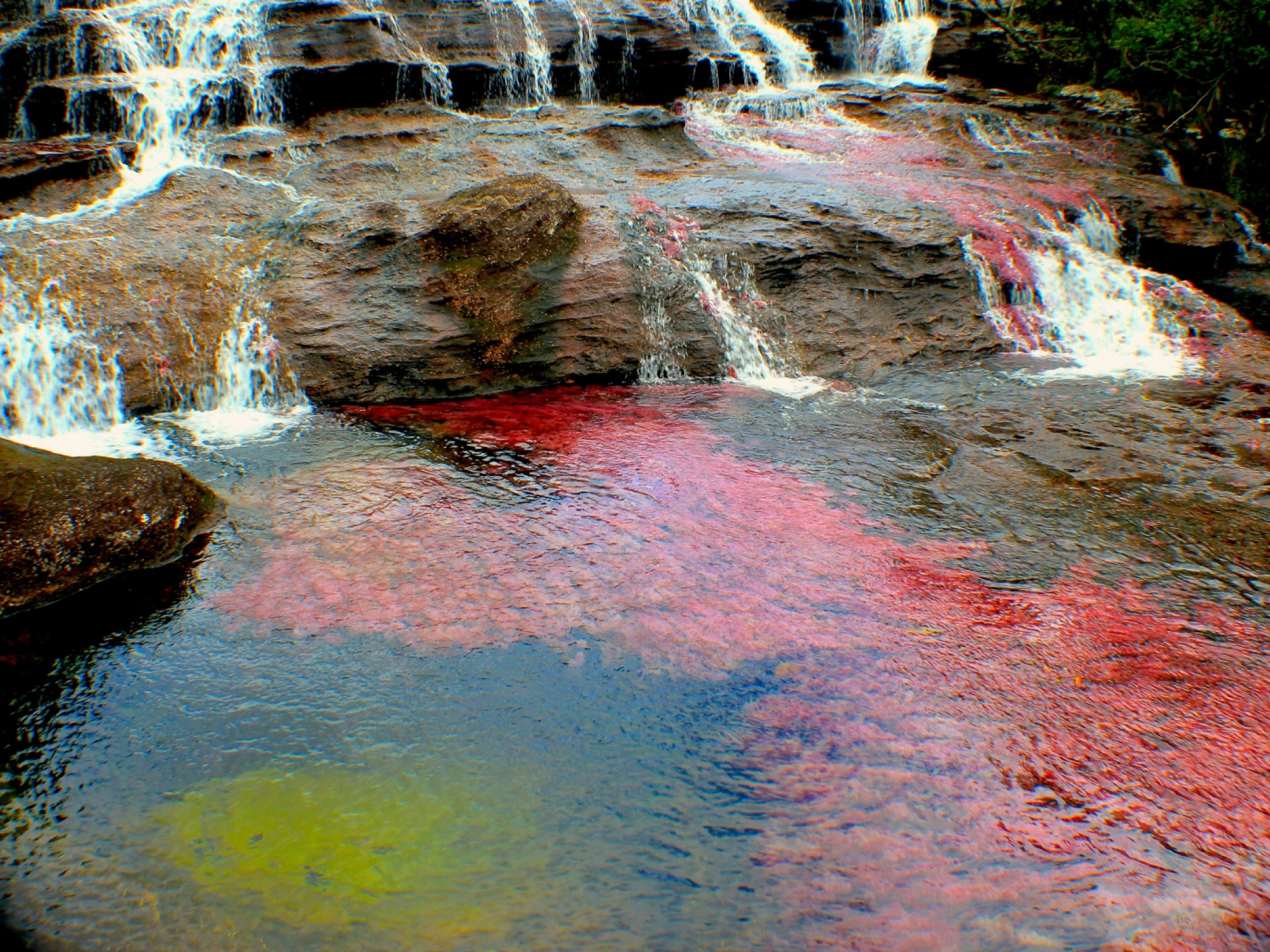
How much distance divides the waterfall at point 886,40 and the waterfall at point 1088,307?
22.6 ft

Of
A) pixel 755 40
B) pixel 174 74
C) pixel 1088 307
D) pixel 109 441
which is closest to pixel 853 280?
pixel 1088 307

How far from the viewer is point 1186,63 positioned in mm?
10852

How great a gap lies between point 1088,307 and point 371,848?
825 centimetres

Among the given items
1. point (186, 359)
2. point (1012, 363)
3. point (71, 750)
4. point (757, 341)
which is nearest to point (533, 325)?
point (757, 341)

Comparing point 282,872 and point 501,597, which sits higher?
point 501,597

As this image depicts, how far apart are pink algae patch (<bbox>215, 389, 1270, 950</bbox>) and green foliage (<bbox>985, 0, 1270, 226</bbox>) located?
891 centimetres

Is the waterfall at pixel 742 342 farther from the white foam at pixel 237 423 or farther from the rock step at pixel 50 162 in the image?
the rock step at pixel 50 162

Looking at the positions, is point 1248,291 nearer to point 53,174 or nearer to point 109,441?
point 109,441

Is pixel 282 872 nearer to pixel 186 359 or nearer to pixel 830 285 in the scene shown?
pixel 186 359

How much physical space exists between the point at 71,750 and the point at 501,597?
1.88m

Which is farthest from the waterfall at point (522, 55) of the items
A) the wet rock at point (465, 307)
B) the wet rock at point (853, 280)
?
the wet rock at point (465, 307)

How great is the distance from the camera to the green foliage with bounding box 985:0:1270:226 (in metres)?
10.5

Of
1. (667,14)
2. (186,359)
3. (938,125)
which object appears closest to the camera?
(186,359)

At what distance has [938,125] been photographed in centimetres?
1230
